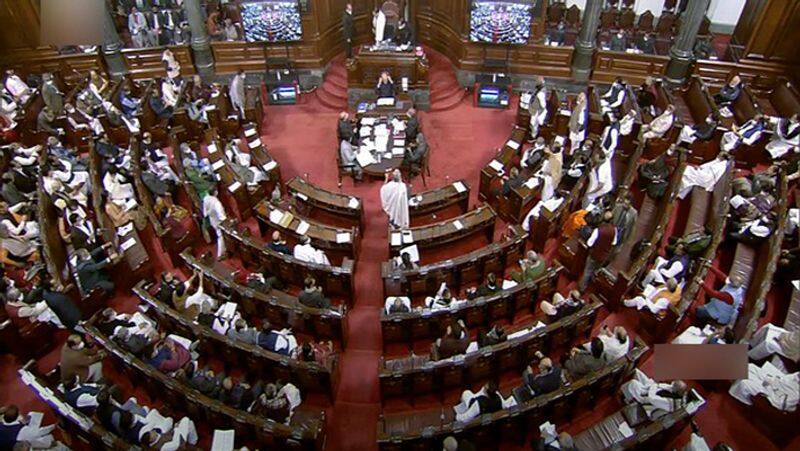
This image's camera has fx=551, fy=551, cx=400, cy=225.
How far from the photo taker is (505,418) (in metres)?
7.25

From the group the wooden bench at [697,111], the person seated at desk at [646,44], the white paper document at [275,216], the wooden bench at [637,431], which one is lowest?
the wooden bench at [637,431]

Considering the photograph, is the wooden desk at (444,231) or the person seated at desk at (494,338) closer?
the person seated at desk at (494,338)

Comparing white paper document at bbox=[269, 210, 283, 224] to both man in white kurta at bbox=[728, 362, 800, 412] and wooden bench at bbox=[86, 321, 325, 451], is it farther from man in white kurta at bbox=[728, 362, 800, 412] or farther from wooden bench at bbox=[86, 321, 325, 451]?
man in white kurta at bbox=[728, 362, 800, 412]

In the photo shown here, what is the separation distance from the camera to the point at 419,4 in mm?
17906

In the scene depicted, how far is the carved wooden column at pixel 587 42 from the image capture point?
1485cm

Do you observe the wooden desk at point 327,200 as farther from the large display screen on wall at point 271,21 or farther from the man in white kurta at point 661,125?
the man in white kurta at point 661,125

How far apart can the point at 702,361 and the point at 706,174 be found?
17.8ft

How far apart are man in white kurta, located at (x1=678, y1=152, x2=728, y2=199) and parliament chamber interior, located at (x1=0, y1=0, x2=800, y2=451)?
0.33 ft

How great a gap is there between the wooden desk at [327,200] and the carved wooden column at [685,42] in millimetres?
9927

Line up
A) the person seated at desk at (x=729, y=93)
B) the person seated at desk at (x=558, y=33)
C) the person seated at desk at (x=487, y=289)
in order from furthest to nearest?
the person seated at desk at (x=558, y=33)
the person seated at desk at (x=729, y=93)
the person seated at desk at (x=487, y=289)

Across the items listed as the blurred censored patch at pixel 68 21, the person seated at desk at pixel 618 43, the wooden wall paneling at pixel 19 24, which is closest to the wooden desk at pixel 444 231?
the blurred censored patch at pixel 68 21

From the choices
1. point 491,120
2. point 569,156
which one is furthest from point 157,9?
point 569,156

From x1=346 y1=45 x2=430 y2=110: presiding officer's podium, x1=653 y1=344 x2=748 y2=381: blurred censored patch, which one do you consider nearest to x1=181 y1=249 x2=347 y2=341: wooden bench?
x1=653 y1=344 x2=748 y2=381: blurred censored patch

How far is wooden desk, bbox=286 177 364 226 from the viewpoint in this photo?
1130 cm
